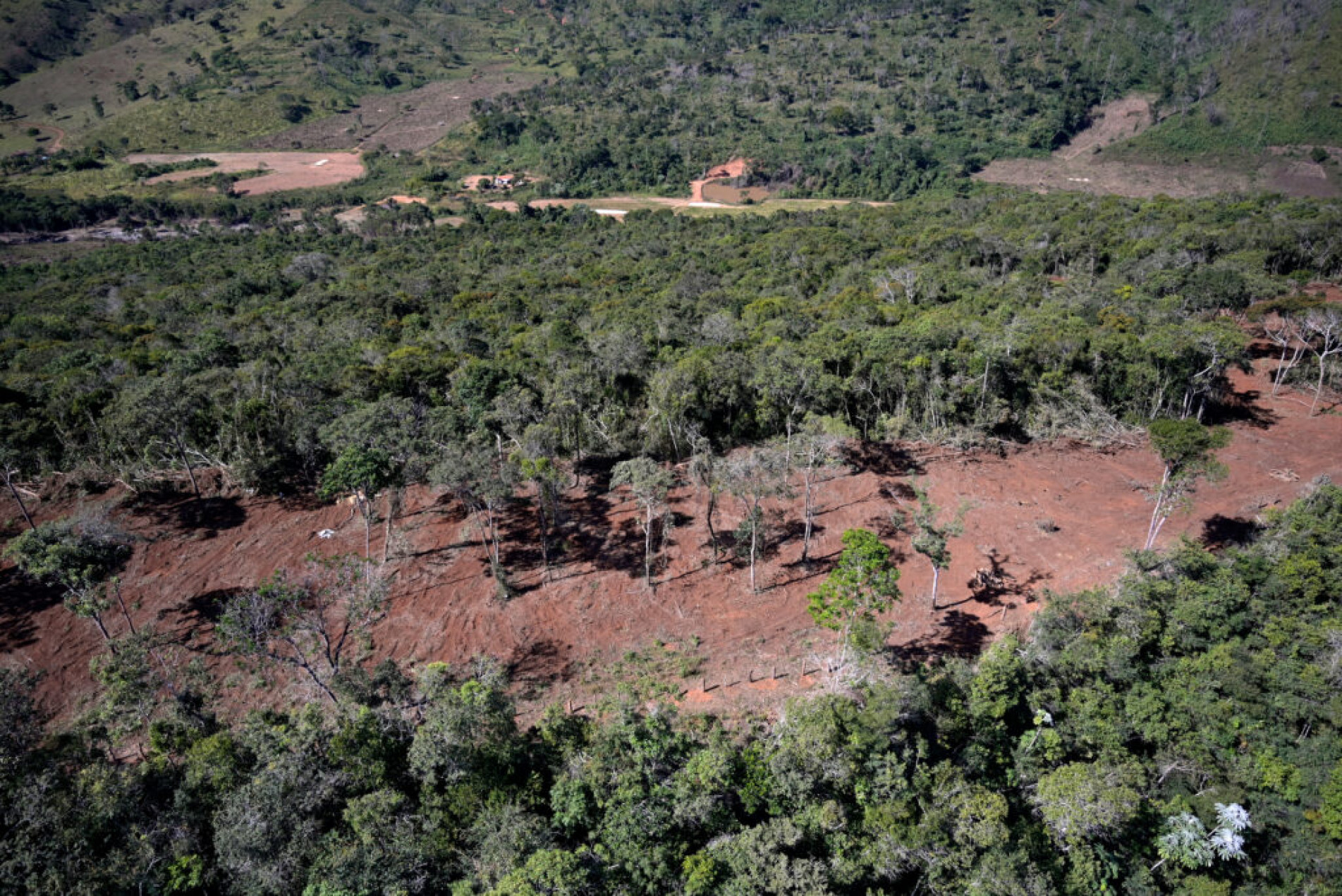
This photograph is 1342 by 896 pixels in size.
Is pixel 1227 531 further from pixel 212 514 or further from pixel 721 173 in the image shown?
pixel 721 173

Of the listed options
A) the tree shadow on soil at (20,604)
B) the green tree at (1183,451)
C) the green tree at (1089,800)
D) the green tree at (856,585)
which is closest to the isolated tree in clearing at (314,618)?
the tree shadow on soil at (20,604)

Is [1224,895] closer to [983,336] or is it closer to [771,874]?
[771,874]

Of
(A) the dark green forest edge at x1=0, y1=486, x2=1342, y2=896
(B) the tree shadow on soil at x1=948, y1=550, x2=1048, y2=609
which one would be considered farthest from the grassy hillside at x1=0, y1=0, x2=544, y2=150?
(B) the tree shadow on soil at x1=948, y1=550, x2=1048, y2=609

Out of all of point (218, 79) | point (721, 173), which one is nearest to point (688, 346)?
point (721, 173)

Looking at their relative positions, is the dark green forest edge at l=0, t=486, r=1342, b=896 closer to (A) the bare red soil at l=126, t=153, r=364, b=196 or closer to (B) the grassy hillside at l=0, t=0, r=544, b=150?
(A) the bare red soil at l=126, t=153, r=364, b=196

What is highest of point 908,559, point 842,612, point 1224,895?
point 842,612

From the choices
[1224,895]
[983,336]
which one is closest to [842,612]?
[1224,895]
